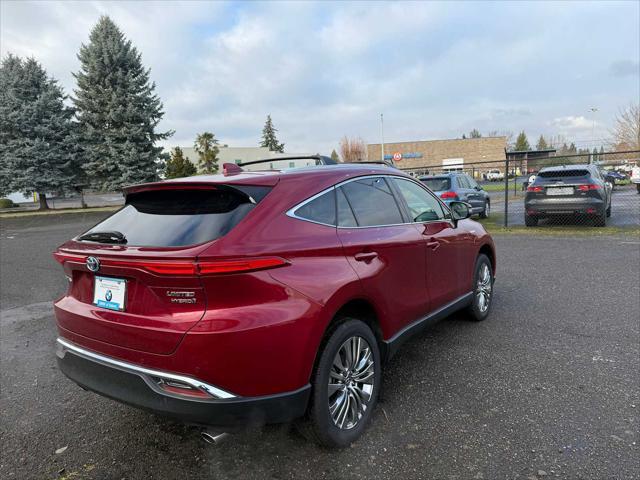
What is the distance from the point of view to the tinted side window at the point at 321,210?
8.57 ft

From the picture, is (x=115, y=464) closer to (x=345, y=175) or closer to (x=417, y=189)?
(x=345, y=175)

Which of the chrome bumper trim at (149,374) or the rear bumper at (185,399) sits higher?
the chrome bumper trim at (149,374)

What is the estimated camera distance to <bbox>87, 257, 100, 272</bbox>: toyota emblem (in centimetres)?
243

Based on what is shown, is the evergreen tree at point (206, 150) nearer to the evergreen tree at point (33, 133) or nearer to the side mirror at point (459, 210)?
the evergreen tree at point (33, 133)

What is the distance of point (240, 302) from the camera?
2176mm

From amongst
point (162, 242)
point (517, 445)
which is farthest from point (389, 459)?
point (162, 242)

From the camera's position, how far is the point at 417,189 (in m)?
4.03

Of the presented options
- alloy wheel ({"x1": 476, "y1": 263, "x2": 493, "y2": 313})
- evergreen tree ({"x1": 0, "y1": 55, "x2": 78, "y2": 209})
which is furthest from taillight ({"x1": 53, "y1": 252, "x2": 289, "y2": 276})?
evergreen tree ({"x1": 0, "y1": 55, "x2": 78, "y2": 209})

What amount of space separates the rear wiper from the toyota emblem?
0.48ft

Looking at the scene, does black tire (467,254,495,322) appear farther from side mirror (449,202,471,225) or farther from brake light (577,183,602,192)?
brake light (577,183,602,192)

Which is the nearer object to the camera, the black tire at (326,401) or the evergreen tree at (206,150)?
the black tire at (326,401)

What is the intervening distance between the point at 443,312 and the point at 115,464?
2.72 metres

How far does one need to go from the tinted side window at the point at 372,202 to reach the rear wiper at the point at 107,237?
1.43m

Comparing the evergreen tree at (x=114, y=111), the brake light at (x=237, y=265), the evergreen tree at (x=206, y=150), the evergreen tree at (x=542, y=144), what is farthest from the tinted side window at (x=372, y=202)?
the evergreen tree at (x=542, y=144)
